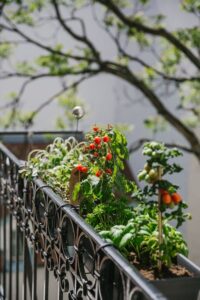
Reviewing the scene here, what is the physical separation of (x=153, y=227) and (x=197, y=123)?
605cm

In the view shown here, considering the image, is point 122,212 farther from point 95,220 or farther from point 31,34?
point 31,34

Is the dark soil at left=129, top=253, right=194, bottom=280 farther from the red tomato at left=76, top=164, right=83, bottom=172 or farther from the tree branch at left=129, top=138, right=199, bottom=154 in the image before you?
the tree branch at left=129, top=138, right=199, bottom=154

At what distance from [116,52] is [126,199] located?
7403 millimetres

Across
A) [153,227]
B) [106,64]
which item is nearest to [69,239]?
[153,227]

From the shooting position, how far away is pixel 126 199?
1693mm

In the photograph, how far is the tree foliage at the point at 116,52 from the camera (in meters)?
7.25

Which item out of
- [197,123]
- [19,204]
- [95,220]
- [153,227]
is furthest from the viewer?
[197,123]

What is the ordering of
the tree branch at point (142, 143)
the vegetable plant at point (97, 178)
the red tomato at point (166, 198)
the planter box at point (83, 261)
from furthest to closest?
the tree branch at point (142, 143) < the vegetable plant at point (97, 178) < the red tomato at point (166, 198) < the planter box at point (83, 261)

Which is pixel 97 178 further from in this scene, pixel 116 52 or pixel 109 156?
pixel 116 52

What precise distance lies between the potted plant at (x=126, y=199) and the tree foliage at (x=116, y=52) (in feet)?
17.3

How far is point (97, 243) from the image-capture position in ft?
3.91

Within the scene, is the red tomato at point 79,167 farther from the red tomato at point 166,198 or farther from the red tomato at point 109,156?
the red tomato at point 166,198

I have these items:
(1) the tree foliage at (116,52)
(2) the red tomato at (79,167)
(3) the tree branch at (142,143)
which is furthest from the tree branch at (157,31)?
(2) the red tomato at (79,167)

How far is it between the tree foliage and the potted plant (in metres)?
5.27
